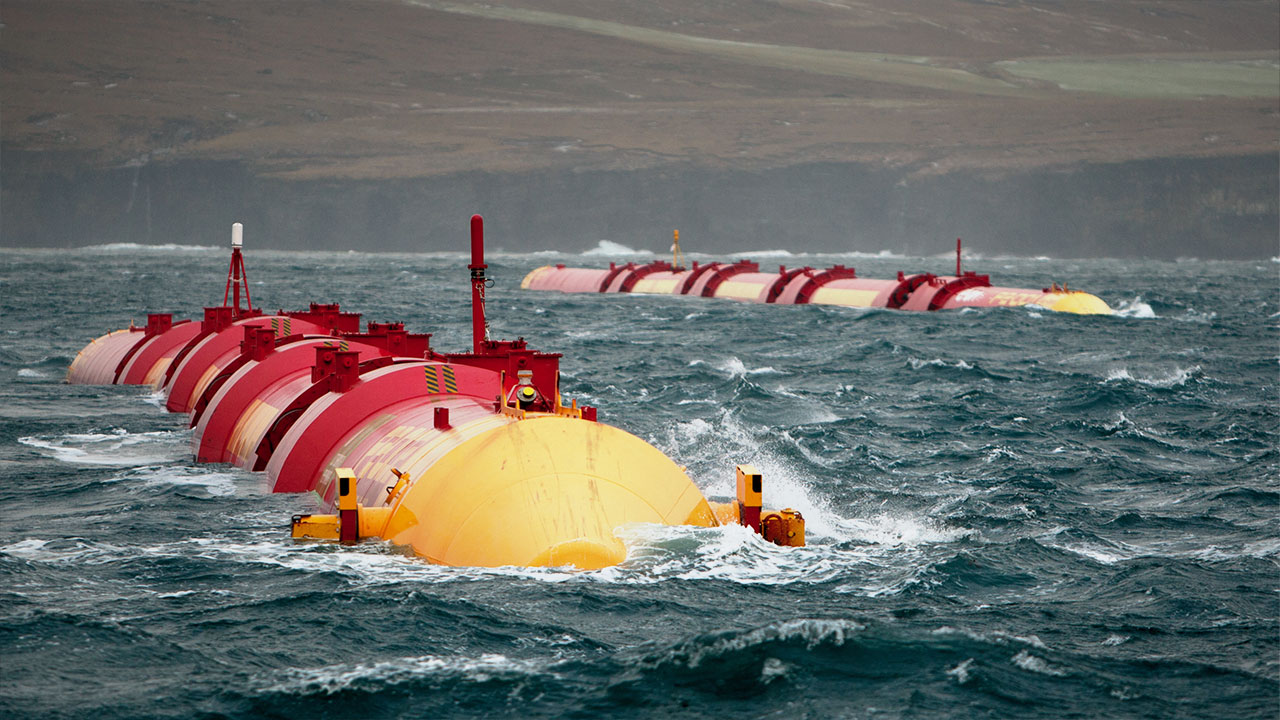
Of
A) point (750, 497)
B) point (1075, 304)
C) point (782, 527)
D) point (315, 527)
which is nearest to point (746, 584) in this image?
point (750, 497)

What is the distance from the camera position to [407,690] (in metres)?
10.7

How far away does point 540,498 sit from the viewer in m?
12.9

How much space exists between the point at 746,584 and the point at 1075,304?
45.6 meters

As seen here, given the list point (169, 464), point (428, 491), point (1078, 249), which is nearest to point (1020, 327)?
point (169, 464)

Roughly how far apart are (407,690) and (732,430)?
602 inches

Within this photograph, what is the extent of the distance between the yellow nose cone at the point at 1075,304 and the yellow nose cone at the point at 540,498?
44.5 metres

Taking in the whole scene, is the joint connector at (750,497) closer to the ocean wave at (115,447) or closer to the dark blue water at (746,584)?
the dark blue water at (746,584)

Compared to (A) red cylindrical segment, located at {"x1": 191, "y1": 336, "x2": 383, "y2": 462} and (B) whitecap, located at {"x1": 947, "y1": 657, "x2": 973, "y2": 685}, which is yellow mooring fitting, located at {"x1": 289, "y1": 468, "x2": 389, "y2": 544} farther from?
(A) red cylindrical segment, located at {"x1": 191, "y1": 336, "x2": 383, "y2": 462}

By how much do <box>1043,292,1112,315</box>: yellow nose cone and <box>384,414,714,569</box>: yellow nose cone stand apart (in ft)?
146

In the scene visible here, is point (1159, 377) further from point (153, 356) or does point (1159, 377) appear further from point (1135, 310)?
point (1135, 310)

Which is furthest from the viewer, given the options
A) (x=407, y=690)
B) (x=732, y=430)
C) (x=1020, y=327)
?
(x=1020, y=327)

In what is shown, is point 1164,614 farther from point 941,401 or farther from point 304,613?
point 941,401

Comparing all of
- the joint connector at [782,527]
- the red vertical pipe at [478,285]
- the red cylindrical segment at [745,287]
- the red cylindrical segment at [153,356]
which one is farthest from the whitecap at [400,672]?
the red cylindrical segment at [745,287]

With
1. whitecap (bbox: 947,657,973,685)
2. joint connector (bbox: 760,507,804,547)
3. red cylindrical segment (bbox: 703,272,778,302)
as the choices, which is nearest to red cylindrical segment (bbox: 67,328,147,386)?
joint connector (bbox: 760,507,804,547)
